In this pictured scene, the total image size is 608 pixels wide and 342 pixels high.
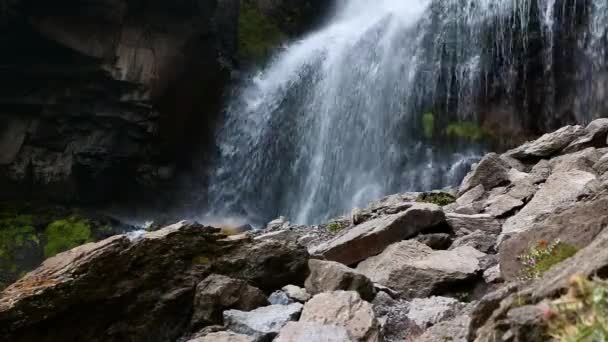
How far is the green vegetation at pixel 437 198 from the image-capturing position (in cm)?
1058

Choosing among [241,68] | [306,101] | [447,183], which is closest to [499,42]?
[447,183]

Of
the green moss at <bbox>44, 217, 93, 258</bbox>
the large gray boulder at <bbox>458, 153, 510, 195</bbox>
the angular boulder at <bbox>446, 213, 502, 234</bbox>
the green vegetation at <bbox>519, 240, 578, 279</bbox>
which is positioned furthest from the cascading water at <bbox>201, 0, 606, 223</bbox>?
the green vegetation at <bbox>519, 240, 578, 279</bbox>

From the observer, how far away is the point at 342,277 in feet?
16.3

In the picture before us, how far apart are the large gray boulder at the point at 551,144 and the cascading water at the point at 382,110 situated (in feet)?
18.9

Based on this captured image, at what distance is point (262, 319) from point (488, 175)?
6640 millimetres

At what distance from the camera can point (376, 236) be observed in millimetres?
6785

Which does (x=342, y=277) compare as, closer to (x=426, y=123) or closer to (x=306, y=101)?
(x=426, y=123)

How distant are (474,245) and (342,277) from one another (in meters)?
2.15

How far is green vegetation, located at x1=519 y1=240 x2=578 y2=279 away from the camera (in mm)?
3365

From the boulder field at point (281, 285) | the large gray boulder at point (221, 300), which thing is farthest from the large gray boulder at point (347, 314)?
the large gray boulder at point (221, 300)

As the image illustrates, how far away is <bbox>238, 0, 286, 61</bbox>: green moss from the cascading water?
11.0 ft

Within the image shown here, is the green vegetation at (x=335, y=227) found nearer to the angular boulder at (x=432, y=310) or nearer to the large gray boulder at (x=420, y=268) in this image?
the large gray boulder at (x=420, y=268)

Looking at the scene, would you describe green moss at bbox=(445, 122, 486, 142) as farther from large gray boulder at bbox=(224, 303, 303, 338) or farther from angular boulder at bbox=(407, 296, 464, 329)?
large gray boulder at bbox=(224, 303, 303, 338)

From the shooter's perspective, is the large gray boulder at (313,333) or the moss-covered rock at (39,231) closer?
the large gray boulder at (313,333)
